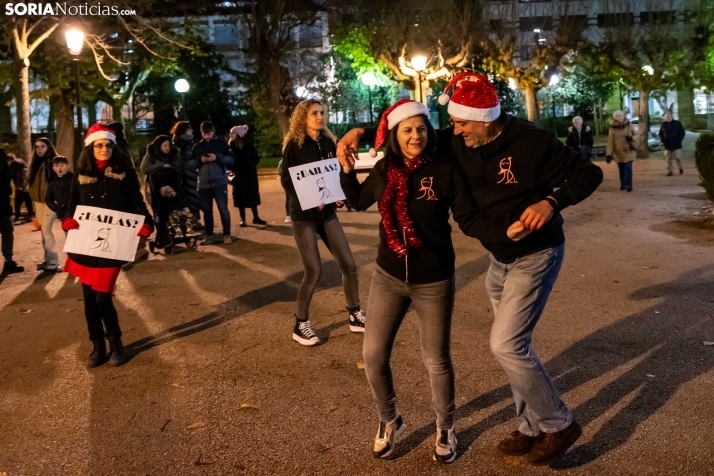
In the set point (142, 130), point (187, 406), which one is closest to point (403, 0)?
point (142, 130)

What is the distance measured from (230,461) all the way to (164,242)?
24.3 ft

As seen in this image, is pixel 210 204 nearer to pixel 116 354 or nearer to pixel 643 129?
pixel 116 354

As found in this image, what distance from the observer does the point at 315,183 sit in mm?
6164

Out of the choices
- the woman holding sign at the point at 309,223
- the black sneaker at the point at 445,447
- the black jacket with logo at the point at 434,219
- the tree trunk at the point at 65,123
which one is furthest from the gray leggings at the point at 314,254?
the tree trunk at the point at 65,123

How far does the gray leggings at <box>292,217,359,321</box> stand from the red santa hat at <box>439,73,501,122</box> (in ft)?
8.29

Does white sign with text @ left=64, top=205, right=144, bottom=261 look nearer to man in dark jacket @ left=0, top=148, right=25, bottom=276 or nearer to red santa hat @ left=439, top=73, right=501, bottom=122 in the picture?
red santa hat @ left=439, top=73, right=501, bottom=122

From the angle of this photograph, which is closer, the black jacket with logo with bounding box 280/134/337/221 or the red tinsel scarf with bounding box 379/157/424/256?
the red tinsel scarf with bounding box 379/157/424/256

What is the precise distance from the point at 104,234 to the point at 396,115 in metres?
3.03

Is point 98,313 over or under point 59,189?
under

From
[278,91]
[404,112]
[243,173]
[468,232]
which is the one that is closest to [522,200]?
[468,232]

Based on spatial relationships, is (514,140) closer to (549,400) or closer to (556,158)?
(556,158)

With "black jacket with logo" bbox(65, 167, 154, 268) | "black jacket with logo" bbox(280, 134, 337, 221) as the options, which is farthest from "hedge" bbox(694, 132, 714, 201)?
"black jacket with logo" bbox(65, 167, 154, 268)

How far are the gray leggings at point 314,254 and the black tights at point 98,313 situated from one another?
1485 millimetres

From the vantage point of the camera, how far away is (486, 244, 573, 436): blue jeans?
3.78m
